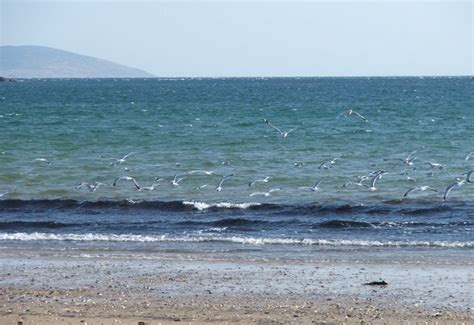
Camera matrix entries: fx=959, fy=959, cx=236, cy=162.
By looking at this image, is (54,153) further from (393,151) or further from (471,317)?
(471,317)

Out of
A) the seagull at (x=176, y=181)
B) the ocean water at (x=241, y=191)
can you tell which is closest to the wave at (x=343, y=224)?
the ocean water at (x=241, y=191)

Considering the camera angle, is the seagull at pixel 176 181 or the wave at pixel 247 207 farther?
the seagull at pixel 176 181

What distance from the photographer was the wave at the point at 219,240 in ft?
63.6

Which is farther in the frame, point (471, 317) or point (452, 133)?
point (452, 133)

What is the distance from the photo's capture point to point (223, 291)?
14.8 meters

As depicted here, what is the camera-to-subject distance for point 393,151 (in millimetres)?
39625

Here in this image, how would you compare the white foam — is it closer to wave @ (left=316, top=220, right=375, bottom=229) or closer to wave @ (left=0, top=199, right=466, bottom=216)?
wave @ (left=0, top=199, right=466, bottom=216)

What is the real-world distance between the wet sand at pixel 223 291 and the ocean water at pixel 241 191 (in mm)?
1367

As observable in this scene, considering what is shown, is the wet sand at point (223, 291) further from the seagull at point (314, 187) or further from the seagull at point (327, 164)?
the seagull at point (327, 164)

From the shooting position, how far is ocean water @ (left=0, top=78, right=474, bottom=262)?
66.0 feet

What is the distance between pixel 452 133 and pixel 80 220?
27.4m

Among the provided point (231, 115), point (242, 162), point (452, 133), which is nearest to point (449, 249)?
point (242, 162)

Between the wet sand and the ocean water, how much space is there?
53.8 inches

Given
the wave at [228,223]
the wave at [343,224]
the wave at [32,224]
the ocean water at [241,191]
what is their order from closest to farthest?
1. the ocean water at [241,191]
2. the wave at [343,224]
3. the wave at [228,223]
4. the wave at [32,224]
